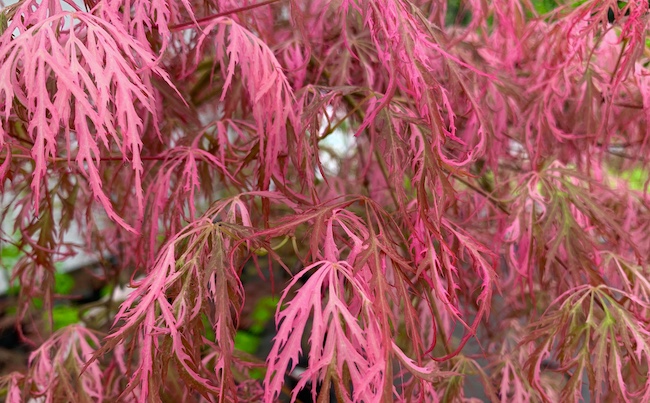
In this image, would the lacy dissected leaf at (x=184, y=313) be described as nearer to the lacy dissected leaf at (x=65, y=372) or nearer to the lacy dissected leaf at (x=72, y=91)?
the lacy dissected leaf at (x=72, y=91)

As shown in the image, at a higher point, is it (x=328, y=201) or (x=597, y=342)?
(x=328, y=201)

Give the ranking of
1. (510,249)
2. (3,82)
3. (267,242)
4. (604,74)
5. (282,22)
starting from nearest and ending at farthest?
(3,82)
(267,242)
(510,249)
(604,74)
(282,22)

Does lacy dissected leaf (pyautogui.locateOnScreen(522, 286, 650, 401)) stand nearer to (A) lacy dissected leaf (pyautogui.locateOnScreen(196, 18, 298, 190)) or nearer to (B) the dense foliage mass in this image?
(B) the dense foliage mass

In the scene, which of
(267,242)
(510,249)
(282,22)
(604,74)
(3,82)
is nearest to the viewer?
(3,82)

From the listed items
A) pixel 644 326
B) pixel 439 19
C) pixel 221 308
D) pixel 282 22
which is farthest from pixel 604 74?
pixel 221 308

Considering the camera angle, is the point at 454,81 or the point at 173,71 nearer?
the point at 454,81

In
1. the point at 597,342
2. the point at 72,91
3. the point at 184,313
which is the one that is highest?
the point at 72,91

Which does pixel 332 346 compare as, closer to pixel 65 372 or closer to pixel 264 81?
pixel 264 81

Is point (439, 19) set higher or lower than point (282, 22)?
lower

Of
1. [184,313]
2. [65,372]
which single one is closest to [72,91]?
[184,313]

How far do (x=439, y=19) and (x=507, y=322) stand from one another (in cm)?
55

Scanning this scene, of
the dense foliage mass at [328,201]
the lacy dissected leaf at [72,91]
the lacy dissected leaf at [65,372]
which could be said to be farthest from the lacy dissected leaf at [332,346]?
the lacy dissected leaf at [65,372]

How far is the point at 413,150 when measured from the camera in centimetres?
56

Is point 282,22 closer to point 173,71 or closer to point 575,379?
point 173,71
